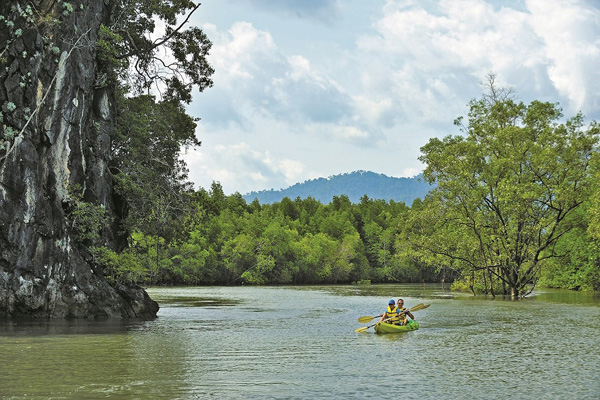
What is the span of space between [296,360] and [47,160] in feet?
54.8

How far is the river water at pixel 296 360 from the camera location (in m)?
13.8

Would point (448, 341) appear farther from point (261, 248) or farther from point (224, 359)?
point (261, 248)

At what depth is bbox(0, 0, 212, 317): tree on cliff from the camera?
2680 centimetres

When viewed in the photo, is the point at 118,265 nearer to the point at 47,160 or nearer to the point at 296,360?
the point at 47,160

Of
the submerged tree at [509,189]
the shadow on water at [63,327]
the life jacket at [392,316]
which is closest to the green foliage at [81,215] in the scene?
the shadow on water at [63,327]

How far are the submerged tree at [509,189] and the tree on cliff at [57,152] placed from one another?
27.0m

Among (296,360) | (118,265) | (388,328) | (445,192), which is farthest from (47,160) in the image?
(445,192)

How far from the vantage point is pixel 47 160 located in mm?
28266

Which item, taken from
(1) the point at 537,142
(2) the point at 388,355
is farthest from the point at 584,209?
(2) the point at 388,355

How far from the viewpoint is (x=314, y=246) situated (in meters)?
117

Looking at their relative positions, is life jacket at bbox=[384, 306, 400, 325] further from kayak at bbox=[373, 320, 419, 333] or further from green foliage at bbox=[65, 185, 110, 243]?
green foliage at bbox=[65, 185, 110, 243]

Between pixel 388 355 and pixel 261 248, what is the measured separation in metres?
88.5

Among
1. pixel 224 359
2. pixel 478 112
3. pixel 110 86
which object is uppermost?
pixel 478 112

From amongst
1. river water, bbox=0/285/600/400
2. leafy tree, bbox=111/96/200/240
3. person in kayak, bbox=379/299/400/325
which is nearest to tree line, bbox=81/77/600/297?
leafy tree, bbox=111/96/200/240
